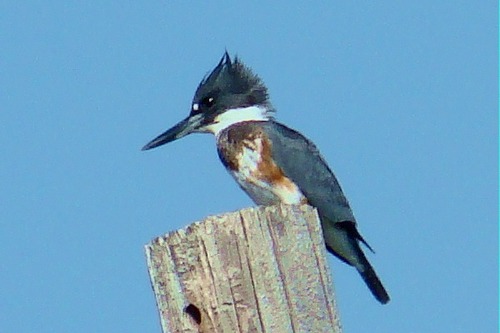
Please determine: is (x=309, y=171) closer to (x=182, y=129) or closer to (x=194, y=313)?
(x=182, y=129)

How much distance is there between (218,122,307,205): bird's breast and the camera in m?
5.05

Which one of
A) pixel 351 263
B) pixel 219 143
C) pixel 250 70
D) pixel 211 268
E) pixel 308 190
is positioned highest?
pixel 250 70

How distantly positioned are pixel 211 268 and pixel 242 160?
2.54 metres

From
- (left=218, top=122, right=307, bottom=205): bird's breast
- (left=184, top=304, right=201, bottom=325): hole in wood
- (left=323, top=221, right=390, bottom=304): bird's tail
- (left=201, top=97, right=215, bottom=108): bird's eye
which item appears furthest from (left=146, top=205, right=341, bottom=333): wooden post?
(left=201, top=97, right=215, bottom=108): bird's eye

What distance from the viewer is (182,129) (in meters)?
5.77

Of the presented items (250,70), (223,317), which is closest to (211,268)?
(223,317)

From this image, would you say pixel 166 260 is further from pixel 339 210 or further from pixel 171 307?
pixel 339 210

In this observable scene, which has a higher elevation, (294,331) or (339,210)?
(339,210)

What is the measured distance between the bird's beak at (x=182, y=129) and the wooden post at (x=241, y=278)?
3.08 metres

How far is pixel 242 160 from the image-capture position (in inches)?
202

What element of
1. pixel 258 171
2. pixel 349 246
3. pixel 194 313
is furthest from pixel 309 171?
pixel 194 313

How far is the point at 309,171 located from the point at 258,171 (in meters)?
0.28

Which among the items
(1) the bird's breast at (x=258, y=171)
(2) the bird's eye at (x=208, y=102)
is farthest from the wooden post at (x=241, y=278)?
(2) the bird's eye at (x=208, y=102)

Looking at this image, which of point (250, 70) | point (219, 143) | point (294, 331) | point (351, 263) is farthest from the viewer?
point (250, 70)
